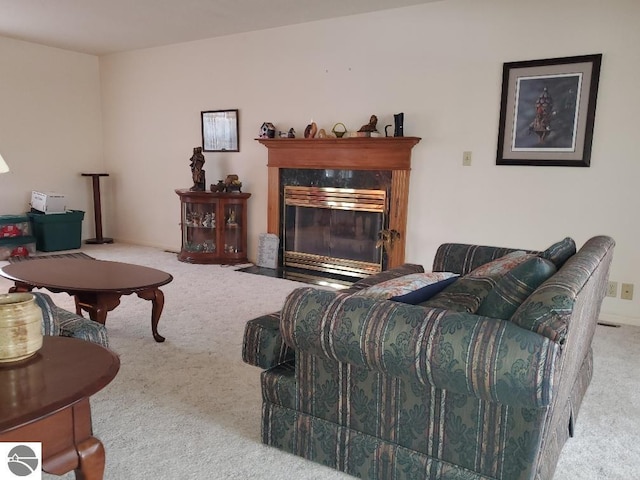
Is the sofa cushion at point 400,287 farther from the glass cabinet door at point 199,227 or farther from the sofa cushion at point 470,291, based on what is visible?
the glass cabinet door at point 199,227

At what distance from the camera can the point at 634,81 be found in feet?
10.9

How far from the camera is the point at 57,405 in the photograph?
Answer: 1.10m

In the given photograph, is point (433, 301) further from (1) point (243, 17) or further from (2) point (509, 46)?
(1) point (243, 17)

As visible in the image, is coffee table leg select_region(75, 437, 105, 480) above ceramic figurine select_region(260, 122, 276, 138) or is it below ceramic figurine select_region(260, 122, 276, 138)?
below

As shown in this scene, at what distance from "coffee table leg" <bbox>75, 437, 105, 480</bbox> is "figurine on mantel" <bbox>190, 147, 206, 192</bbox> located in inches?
171

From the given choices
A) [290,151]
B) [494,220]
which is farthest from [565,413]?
[290,151]

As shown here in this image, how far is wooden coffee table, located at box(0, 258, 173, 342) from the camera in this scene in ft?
8.72

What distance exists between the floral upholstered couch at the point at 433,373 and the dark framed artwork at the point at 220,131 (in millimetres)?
3857

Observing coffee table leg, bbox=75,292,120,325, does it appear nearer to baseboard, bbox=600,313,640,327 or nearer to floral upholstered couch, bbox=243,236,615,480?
floral upholstered couch, bbox=243,236,615,480

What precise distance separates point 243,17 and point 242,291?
8.41 feet

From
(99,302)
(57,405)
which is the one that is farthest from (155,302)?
(57,405)

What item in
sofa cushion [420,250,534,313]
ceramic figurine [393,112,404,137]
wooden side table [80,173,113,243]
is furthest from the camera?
wooden side table [80,173,113,243]

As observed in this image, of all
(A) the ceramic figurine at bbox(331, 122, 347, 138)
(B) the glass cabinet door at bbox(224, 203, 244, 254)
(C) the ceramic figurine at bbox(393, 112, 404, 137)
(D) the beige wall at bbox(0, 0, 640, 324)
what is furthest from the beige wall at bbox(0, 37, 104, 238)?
(C) the ceramic figurine at bbox(393, 112, 404, 137)

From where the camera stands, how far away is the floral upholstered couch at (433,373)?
4.28 feet
